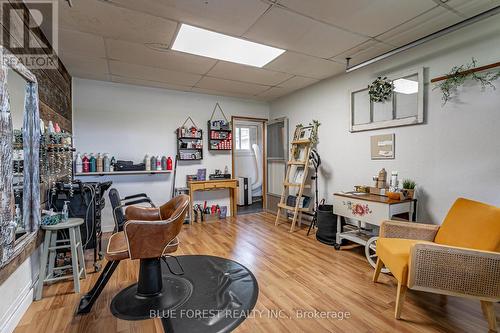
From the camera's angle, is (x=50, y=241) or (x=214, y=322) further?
(x=50, y=241)

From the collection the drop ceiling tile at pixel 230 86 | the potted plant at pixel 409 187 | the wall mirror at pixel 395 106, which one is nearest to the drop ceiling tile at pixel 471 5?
the wall mirror at pixel 395 106

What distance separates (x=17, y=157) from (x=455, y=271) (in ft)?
11.6

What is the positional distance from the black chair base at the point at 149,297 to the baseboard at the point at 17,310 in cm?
64

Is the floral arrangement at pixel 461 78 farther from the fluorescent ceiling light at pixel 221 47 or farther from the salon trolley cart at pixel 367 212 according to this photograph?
the fluorescent ceiling light at pixel 221 47

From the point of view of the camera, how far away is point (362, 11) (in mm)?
2266

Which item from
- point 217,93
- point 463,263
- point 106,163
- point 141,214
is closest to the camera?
point 463,263

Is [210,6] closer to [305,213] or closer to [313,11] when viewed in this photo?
[313,11]

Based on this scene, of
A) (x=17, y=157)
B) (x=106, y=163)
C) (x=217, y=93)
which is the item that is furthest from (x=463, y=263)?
(x=106, y=163)

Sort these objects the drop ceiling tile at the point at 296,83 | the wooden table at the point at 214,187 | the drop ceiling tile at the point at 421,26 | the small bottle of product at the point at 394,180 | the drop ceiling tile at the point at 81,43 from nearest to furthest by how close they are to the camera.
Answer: the drop ceiling tile at the point at 421,26
the drop ceiling tile at the point at 81,43
the small bottle of product at the point at 394,180
the drop ceiling tile at the point at 296,83
the wooden table at the point at 214,187

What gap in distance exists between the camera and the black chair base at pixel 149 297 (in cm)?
198

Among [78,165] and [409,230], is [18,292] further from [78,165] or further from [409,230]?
[409,230]

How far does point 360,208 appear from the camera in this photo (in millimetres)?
3072

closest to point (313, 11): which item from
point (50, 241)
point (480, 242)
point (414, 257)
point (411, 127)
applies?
point (411, 127)

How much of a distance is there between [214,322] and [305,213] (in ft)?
10.9
